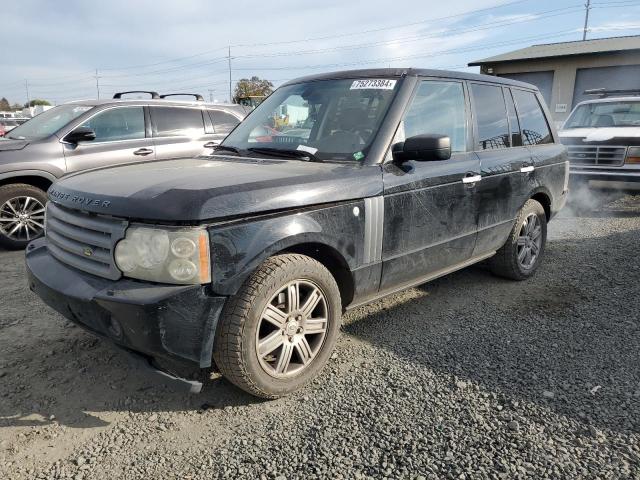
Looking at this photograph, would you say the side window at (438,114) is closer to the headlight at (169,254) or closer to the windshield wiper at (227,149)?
the windshield wiper at (227,149)

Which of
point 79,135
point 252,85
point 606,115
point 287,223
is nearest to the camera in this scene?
point 287,223

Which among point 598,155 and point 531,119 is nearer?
point 531,119

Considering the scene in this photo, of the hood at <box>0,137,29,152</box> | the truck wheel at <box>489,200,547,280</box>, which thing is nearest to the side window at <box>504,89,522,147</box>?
the truck wheel at <box>489,200,547,280</box>

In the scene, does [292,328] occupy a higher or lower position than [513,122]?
lower

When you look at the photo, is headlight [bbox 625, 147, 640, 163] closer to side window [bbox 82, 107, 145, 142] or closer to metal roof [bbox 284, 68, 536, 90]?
metal roof [bbox 284, 68, 536, 90]

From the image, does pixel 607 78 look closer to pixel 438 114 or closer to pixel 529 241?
pixel 529 241

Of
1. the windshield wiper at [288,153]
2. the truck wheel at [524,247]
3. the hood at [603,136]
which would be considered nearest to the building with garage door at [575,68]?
the hood at [603,136]

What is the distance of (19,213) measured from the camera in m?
5.58

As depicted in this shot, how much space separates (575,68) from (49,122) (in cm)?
2310

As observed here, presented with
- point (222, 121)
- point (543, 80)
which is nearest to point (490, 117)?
point (222, 121)

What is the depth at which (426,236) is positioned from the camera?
11.0ft

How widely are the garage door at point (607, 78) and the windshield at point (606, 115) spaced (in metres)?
13.3

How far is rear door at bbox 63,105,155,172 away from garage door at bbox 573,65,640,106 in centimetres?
2074

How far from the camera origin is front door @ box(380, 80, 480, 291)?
313 cm
